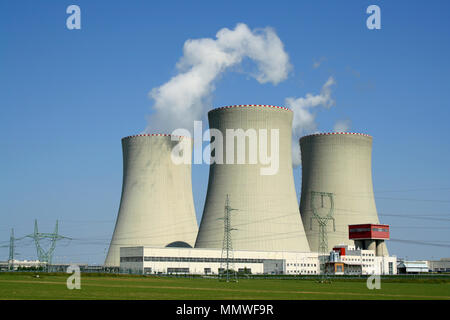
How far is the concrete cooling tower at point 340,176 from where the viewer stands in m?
54.3

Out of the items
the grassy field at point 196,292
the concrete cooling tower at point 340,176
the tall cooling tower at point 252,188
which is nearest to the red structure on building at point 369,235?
the concrete cooling tower at point 340,176

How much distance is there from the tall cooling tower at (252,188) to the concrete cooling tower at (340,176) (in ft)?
23.5

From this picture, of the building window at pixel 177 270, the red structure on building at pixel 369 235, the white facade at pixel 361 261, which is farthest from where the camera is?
the white facade at pixel 361 261

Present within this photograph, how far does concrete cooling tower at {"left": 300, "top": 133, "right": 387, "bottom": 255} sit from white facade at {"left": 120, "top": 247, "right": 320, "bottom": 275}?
16.2 ft

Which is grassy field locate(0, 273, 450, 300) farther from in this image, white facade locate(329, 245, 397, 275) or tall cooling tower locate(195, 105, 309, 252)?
white facade locate(329, 245, 397, 275)

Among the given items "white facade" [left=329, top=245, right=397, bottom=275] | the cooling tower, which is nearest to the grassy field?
the cooling tower

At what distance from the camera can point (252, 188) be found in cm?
4569

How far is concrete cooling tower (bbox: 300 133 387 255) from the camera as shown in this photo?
54312 millimetres

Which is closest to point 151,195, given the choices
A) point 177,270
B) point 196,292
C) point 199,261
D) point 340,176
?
point 199,261

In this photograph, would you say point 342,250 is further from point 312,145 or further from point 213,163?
point 213,163

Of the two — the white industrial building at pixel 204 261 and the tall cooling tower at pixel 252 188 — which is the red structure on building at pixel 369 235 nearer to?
the white industrial building at pixel 204 261

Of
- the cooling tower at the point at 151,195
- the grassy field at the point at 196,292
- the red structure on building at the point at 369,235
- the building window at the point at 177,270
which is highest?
the cooling tower at the point at 151,195
